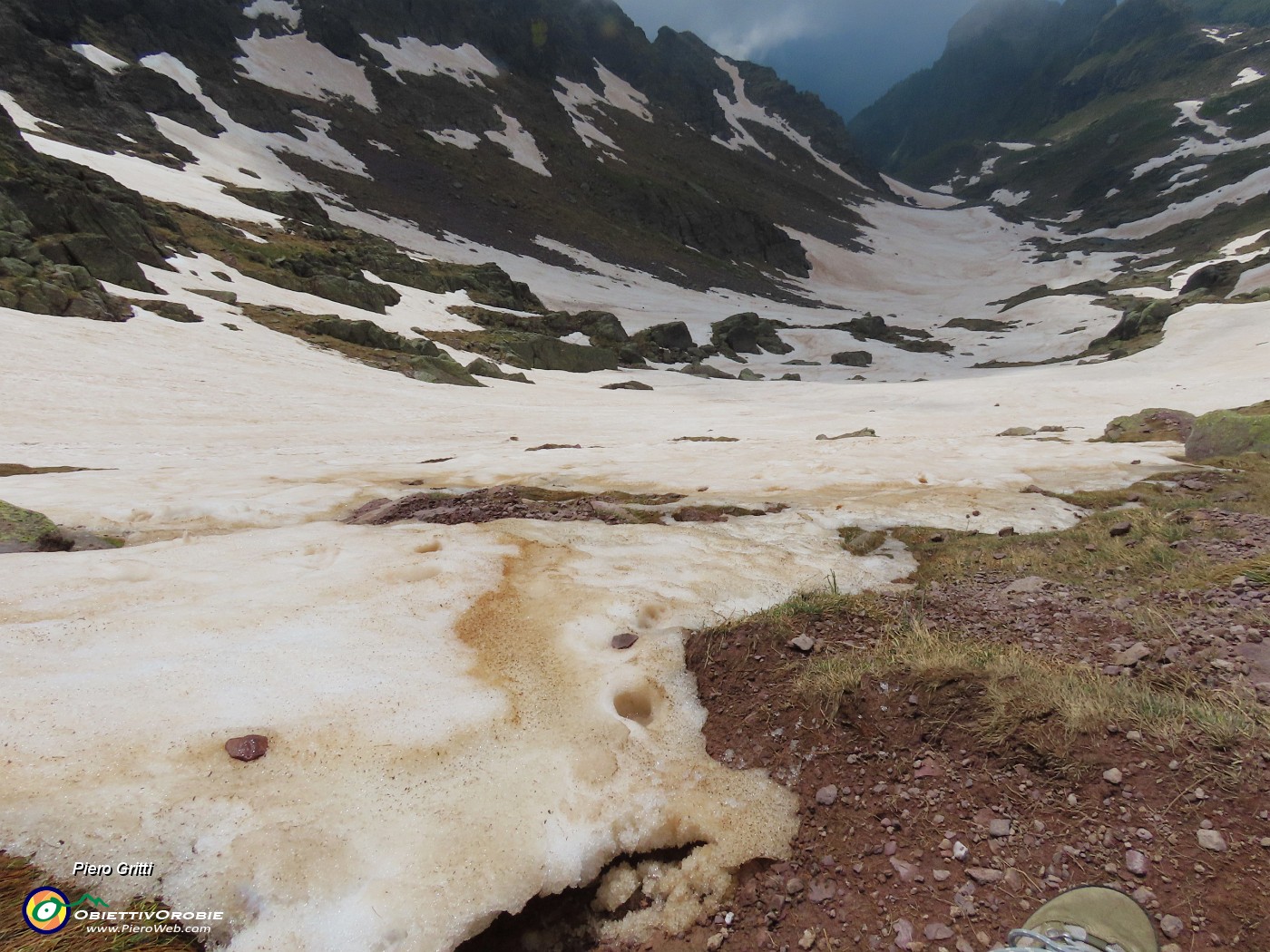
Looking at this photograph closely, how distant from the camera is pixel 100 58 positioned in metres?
82.2

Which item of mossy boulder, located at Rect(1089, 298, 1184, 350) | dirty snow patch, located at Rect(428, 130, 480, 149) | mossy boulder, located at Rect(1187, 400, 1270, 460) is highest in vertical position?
dirty snow patch, located at Rect(428, 130, 480, 149)

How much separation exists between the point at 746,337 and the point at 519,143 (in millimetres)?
80776

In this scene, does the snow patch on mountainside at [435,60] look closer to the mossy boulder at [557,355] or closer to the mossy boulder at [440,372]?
the mossy boulder at [557,355]

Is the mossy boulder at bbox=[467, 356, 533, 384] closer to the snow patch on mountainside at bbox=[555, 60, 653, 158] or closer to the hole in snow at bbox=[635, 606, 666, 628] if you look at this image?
the hole in snow at bbox=[635, 606, 666, 628]

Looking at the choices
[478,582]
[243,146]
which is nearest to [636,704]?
[478,582]

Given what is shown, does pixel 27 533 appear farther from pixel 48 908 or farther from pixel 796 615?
pixel 796 615

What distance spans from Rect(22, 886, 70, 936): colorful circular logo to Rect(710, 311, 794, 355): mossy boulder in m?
64.3

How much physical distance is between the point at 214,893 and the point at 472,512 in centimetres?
721

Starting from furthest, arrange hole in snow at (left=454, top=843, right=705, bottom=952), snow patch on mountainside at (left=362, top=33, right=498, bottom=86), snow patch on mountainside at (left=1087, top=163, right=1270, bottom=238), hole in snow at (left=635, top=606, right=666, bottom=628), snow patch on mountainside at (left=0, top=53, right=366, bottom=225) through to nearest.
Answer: snow patch on mountainside at (left=362, top=33, right=498, bottom=86) → snow patch on mountainside at (left=1087, top=163, right=1270, bottom=238) → snow patch on mountainside at (left=0, top=53, right=366, bottom=225) → hole in snow at (left=635, top=606, right=666, bottom=628) → hole in snow at (left=454, top=843, right=705, bottom=952)

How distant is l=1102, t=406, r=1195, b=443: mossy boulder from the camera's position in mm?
15406

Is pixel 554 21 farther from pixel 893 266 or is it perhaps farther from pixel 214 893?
pixel 214 893

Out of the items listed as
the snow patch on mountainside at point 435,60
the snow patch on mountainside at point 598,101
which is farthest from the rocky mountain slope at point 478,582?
the snow patch on mountainside at point 598,101

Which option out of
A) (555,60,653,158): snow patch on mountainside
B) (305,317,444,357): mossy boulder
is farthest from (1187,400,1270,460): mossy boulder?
(555,60,653,158): snow patch on mountainside

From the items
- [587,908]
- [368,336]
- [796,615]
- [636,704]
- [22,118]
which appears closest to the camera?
[587,908]
